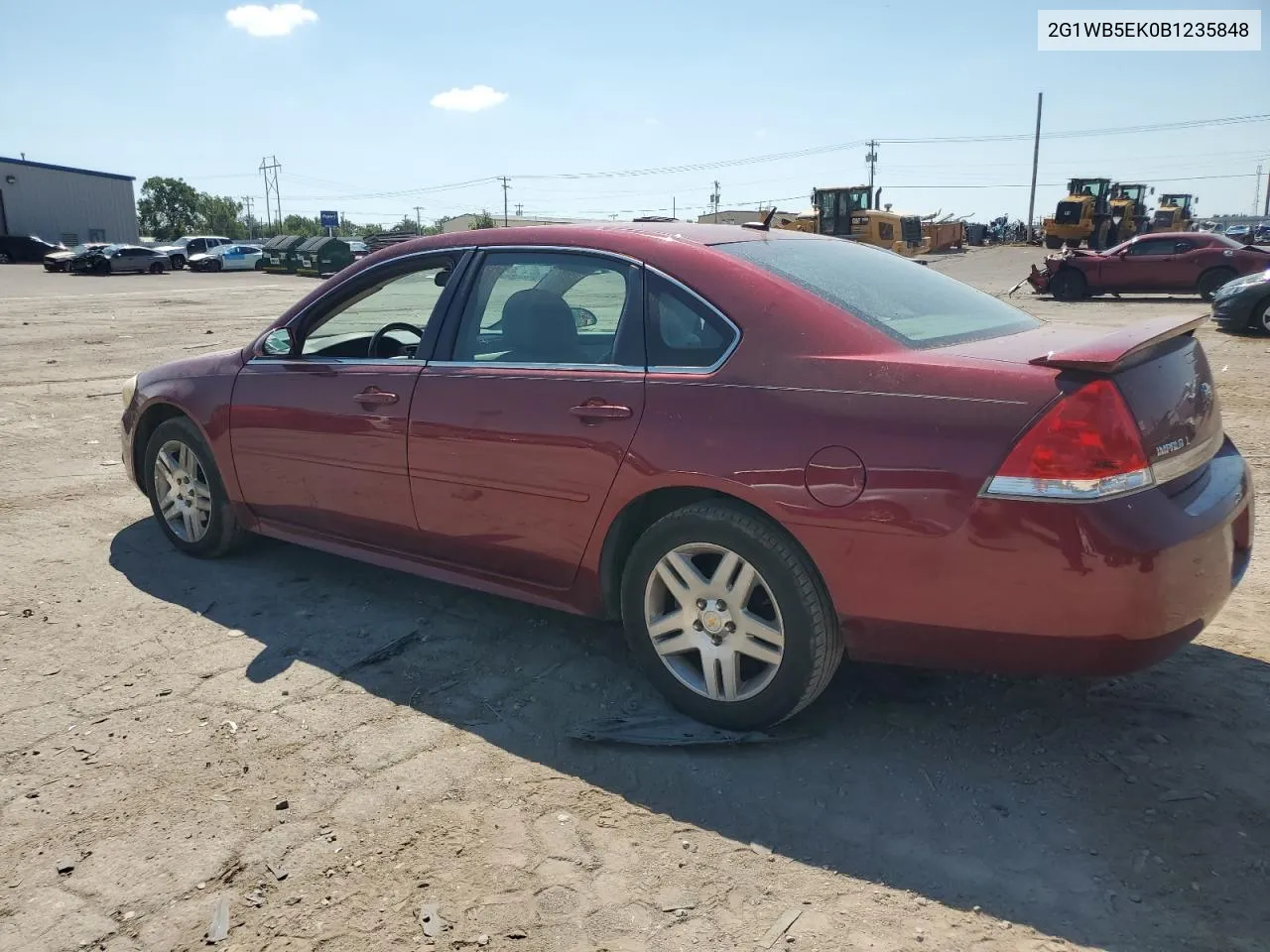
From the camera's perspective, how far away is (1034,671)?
265 cm

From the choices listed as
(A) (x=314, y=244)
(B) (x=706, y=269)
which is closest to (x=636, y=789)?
(B) (x=706, y=269)

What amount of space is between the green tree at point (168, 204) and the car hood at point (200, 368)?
4889 inches

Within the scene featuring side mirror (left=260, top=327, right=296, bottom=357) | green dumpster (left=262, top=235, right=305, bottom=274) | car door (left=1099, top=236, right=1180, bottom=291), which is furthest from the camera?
green dumpster (left=262, top=235, right=305, bottom=274)

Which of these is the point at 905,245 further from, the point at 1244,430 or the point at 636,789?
the point at 636,789

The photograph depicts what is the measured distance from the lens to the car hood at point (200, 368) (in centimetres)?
454

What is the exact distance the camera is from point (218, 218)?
12319 centimetres

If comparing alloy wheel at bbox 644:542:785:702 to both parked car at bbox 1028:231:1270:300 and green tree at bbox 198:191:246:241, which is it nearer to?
parked car at bbox 1028:231:1270:300

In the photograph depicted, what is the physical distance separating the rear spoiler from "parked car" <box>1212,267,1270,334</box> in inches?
512

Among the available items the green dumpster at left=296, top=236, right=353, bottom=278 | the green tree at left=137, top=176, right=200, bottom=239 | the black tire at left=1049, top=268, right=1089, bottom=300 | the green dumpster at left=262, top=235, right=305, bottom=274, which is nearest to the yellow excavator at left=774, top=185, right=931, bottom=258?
the black tire at left=1049, top=268, right=1089, bottom=300

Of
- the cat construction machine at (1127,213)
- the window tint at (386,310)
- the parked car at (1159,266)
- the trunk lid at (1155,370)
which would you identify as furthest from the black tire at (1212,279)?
the window tint at (386,310)

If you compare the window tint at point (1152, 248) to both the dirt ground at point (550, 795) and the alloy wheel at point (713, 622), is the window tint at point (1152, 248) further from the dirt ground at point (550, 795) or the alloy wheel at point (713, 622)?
the alloy wheel at point (713, 622)

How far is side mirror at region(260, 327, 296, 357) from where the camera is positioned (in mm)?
4348

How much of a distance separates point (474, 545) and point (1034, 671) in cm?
201

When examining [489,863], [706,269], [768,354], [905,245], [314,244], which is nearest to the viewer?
[489,863]
